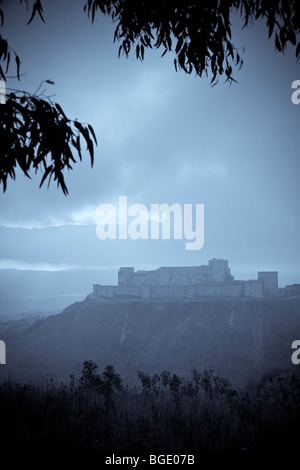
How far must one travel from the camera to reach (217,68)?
13.9 ft

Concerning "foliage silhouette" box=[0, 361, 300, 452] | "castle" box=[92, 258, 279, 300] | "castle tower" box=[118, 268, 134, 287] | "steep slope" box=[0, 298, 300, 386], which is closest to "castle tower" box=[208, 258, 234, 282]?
"castle" box=[92, 258, 279, 300]

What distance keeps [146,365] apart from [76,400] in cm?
3698

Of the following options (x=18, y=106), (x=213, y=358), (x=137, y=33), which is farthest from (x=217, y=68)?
Answer: (x=213, y=358)

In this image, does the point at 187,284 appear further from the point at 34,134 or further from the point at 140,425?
the point at 34,134

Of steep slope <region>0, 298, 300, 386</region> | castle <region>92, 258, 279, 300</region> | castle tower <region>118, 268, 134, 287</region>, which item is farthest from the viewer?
castle tower <region>118, 268, 134, 287</region>

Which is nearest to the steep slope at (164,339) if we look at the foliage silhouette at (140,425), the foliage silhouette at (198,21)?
the foliage silhouette at (140,425)

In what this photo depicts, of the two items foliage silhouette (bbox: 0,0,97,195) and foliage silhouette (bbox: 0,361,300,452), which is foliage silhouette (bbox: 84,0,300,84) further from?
foliage silhouette (bbox: 0,361,300,452)

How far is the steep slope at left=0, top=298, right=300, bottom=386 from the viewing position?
3491cm

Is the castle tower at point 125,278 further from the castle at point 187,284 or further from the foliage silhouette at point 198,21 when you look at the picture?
the foliage silhouette at point 198,21

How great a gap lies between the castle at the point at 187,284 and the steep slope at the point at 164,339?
3.77 m

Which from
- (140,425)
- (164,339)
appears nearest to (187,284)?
(164,339)

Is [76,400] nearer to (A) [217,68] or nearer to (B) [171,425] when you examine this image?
(B) [171,425]

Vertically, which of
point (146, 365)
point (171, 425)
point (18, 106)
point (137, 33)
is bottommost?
point (146, 365)

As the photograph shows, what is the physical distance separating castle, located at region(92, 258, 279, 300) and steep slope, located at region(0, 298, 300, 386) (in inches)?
149
